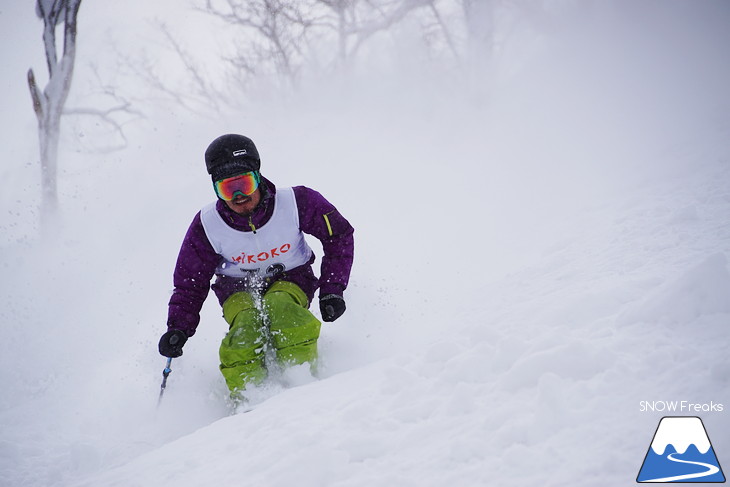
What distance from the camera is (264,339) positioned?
2469 mm

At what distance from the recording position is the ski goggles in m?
2.44

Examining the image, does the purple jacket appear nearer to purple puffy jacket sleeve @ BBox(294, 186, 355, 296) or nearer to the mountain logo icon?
purple puffy jacket sleeve @ BBox(294, 186, 355, 296)

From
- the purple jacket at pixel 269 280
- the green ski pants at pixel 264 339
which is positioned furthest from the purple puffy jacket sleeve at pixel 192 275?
the green ski pants at pixel 264 339

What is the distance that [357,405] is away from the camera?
158 cm

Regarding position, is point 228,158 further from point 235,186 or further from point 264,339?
point 264,339

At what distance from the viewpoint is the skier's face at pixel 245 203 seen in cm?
250

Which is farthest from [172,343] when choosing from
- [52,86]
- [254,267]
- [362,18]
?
[362,18]

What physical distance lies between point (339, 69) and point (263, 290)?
12892 mm

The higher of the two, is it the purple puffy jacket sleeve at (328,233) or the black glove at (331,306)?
the purple puffy jacket sleeve at (328,233)

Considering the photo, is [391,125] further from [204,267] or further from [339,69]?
[204,267]

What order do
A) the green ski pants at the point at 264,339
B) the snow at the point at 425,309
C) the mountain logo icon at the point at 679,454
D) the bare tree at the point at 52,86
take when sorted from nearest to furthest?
the mountain logo icon at the point at 679,454, the snow at the point at 425,309, the green ski pants at the point at 264,339, the bare tree at the point at 52,86

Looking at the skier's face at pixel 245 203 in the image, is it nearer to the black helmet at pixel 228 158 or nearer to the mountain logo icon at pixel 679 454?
the black helmet at pixel 228 158

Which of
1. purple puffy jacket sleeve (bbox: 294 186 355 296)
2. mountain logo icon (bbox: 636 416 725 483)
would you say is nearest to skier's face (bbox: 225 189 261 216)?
purple puffy jacket sleeve (bbox: 294 186 355 296)

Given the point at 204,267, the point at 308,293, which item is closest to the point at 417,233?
the point at 308,293
